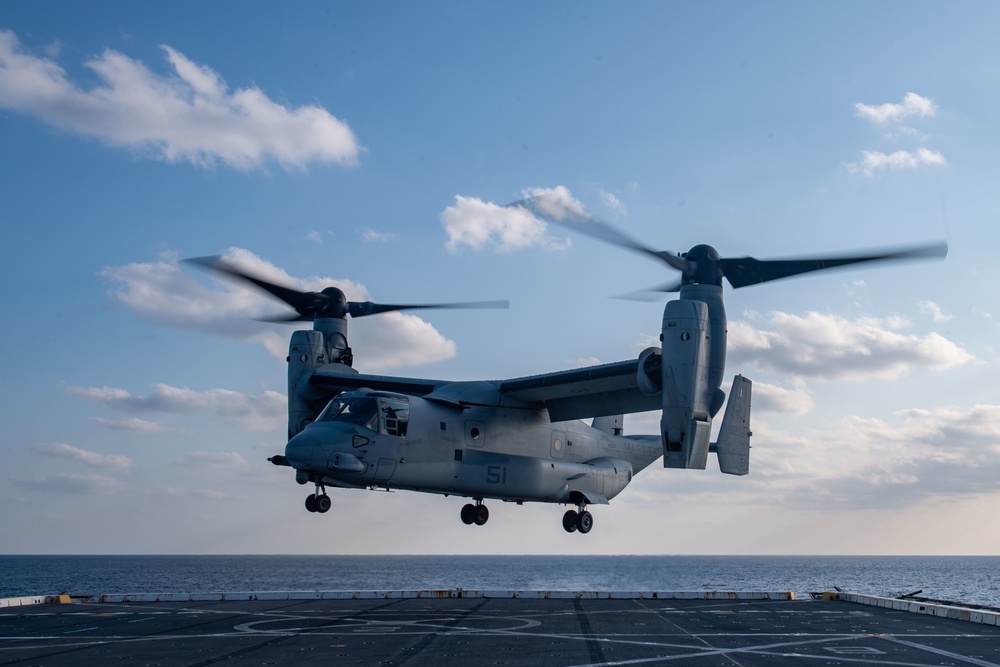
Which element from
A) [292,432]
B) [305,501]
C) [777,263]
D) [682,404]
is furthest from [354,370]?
[777,263]

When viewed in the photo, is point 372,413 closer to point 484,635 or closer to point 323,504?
point 323,504

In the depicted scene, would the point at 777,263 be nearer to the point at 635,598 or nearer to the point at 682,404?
the point at 682,404

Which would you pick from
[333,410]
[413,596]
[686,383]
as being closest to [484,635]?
[333,410]

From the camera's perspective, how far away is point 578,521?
2875 cm

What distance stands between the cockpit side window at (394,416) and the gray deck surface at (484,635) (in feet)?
16.2

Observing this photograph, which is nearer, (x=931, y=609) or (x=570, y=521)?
(x=931, y=609)

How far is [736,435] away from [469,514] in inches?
344

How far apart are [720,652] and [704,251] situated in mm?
11481

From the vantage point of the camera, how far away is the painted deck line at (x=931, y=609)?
906 inches

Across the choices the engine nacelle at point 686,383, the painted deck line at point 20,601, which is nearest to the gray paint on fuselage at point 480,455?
the engine nacelle at point 686,383

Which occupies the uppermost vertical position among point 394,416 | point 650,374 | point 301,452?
point 650,374

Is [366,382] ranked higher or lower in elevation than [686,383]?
higher

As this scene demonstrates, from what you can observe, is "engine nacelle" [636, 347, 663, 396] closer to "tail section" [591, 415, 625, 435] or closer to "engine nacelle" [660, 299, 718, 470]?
"engine nacelle" [660, 299, 718, 470]

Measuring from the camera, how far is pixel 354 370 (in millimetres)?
29828
